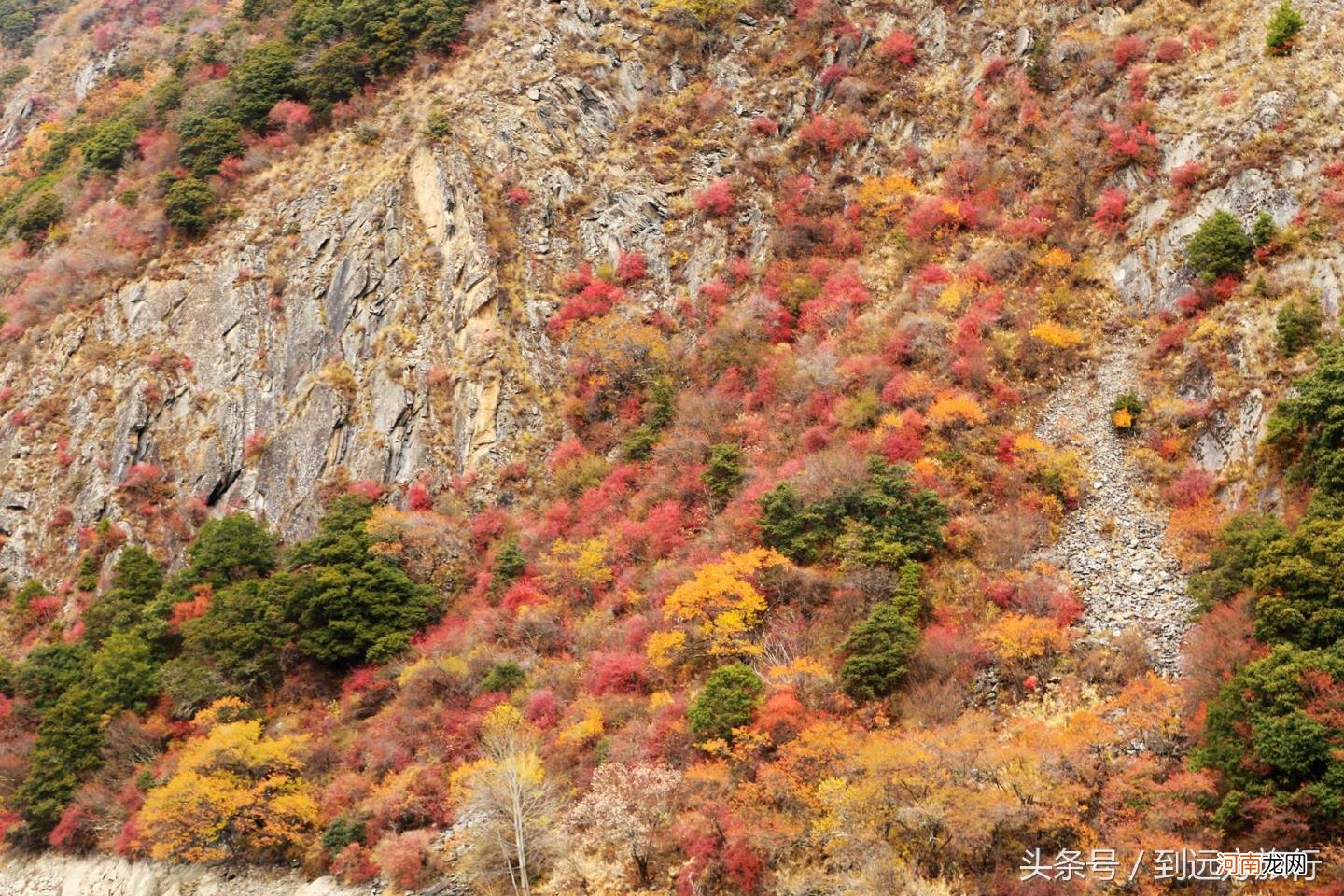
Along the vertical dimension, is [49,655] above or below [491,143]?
below

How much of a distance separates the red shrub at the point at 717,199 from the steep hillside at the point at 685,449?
0.87 ft

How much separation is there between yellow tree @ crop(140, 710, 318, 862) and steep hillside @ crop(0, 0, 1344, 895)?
20 centimetres

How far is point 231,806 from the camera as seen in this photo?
3394cm

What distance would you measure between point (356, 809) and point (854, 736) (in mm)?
18750

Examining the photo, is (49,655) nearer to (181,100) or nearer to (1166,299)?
(181,100)

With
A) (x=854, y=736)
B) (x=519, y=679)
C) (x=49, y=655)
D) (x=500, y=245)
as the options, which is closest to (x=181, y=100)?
(x=500, y=245)

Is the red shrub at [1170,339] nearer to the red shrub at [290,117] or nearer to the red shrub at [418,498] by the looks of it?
the red shrub at [418,498]

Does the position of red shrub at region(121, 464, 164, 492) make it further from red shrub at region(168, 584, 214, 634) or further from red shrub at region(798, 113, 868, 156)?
red shrub at region(798, 113, 868, 156)

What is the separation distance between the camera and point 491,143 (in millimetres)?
55219

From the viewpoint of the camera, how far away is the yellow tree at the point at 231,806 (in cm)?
3397

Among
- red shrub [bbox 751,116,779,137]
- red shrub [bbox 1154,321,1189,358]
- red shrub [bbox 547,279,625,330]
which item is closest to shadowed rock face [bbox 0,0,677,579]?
red shrub [bbox 547,279,625,330]

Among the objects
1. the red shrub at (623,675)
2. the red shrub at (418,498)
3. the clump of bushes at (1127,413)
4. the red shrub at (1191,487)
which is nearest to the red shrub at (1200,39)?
the clump of bushes at (1127,413)

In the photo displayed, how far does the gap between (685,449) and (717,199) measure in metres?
18.3

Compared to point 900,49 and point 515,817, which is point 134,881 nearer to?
point 515,817
